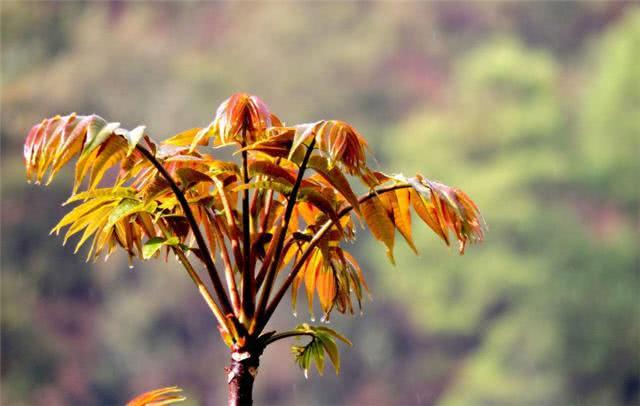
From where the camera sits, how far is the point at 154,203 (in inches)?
46.8

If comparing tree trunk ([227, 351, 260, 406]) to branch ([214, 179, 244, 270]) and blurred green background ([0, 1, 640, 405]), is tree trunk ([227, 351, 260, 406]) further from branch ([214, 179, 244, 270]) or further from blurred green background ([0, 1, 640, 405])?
blurred green background ([0, 1, 640, 405])

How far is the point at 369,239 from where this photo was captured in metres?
14.4

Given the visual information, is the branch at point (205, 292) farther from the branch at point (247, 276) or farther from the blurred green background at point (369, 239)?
the blurred green background at point (369, 239)

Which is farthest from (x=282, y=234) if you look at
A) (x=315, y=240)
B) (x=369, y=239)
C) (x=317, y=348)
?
(x=369, y=239)

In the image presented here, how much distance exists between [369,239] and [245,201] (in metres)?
13.2

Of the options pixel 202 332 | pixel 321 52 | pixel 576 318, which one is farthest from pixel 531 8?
pixel 202 332

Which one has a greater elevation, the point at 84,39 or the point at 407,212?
the point at 84,39

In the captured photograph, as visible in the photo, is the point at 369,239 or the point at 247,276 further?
the point at 369,239

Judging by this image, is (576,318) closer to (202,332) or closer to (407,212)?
(202,332)

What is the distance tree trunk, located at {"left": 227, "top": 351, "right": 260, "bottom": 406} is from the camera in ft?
3.82

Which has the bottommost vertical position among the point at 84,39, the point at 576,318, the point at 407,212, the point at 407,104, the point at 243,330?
the point at 243,330

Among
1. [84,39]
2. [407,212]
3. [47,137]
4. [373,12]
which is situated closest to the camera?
[47,137]

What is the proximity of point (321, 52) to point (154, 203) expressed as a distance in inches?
625

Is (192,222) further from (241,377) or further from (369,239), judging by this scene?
(369,239)
